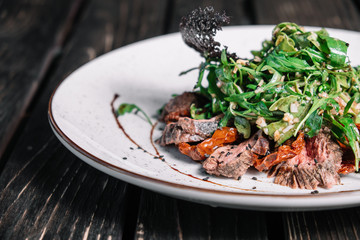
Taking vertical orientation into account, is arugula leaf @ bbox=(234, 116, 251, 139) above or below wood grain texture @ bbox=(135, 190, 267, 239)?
above

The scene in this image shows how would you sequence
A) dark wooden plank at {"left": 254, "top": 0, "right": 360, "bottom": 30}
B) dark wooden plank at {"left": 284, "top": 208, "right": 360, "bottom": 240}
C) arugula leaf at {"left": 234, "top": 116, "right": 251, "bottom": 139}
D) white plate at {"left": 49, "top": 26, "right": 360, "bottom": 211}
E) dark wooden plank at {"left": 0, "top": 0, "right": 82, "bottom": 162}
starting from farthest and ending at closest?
dark wooden plank at {"left": 254, "top": 0, "right": 360, "bottom": 30} < dark wooden plank at {"left": 0, "top": 0, "right": 82, "bottom": 162} < arugula leaf at {"left": 234, "top": 116, "right": 251, "bottom": 139} < dark wooden plank at {"left": 284, "top": 208, "right": 360, "bottom": 240} < white plate at {"left": 49, "top": 26, "right": 360, "bottom": 211}

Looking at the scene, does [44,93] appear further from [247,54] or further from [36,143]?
[247,54]

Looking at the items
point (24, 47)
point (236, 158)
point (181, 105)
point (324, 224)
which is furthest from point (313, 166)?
point (24, 47)

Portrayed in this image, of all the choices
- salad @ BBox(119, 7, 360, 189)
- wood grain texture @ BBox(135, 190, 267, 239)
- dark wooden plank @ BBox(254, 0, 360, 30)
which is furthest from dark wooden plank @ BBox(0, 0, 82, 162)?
dark wooden plank @ BBox(254, 0, 360, 30)

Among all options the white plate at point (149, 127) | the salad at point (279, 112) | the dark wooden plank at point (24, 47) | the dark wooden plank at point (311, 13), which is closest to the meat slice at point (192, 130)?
the salad at point (279, 112)

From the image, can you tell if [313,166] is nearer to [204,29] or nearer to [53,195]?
[204,29]

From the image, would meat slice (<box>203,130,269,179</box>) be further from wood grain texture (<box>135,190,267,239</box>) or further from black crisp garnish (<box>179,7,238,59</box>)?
black crisp garnish (<box>179,7,238,59</box>)
